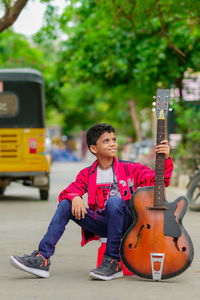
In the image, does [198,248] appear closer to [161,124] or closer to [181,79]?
[161,124]

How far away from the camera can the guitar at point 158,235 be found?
18.7 ft

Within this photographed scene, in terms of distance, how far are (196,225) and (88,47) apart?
10957mm

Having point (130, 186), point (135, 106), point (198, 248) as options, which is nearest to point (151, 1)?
point (198, 248)

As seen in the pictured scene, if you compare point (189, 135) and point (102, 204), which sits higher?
point (189, 135)

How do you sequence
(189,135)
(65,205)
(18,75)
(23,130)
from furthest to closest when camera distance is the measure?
(189,135) < (18,75) < (23,130) < (65,205)

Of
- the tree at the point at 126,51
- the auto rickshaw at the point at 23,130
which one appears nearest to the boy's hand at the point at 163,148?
the auto rickshaw at the point at 23,130

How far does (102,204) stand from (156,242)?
24.1 inches

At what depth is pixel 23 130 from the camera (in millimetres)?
14734

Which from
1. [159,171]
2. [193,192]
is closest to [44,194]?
[193,192]

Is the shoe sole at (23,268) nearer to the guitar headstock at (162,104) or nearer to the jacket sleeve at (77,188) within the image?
the jacket sleeve at (77,188)

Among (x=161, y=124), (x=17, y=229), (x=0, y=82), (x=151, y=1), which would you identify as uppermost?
(x=151, y=1)

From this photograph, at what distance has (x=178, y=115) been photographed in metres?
19.8

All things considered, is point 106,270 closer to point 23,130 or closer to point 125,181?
point 125,181

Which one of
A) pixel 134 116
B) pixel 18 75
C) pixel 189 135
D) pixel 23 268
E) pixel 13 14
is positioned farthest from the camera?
pixel 134 116
